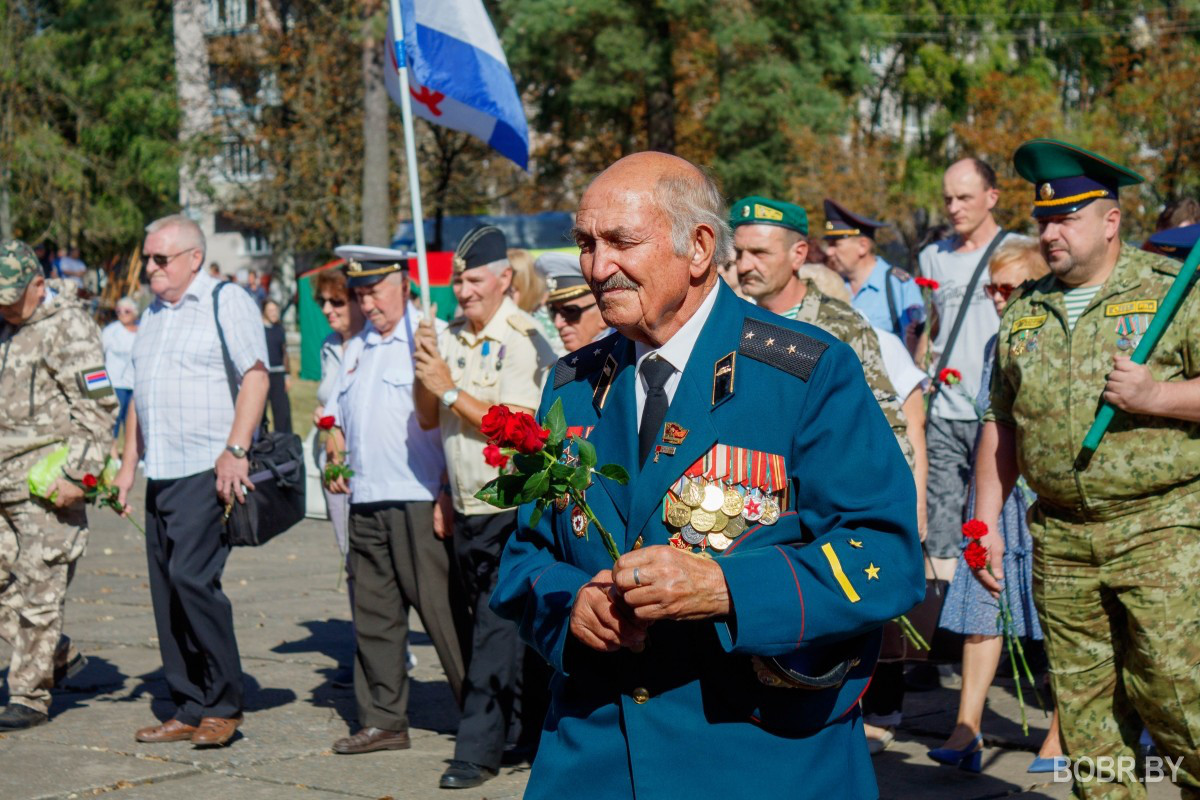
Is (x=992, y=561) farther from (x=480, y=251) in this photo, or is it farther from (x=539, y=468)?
(x=539, y=468)

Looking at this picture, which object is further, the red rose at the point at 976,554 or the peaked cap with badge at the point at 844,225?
the peaked cap with badge at the point at 844,225

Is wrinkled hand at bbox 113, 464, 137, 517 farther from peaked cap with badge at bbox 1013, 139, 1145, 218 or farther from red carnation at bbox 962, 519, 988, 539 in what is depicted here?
peaked cap with badge at bbox 1013, 139, 1145, 218

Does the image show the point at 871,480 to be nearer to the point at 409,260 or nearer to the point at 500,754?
the point at 500,754

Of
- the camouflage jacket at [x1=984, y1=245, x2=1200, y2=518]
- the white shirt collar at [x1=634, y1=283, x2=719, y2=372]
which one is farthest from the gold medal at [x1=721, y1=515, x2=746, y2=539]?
the camouflage jacket at [x1=984, y1=245, x2=1200, y2=518]

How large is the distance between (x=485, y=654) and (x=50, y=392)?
2571 mm

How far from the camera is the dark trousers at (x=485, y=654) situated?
635 centimetres

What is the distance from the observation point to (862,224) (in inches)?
351

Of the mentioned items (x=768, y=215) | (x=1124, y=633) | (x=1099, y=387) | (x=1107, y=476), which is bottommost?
(x=1124, y=633)

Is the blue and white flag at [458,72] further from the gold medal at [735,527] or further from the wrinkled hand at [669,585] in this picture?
the wrinkled hand at [669,585]

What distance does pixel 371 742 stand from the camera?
22.2 feet

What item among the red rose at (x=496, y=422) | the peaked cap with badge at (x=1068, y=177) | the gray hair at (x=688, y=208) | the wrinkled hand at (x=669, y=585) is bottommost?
the wrinkled hand at (x=669, y=585)

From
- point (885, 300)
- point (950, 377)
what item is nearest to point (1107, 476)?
point (950, 377)

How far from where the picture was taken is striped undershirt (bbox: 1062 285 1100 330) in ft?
15.8

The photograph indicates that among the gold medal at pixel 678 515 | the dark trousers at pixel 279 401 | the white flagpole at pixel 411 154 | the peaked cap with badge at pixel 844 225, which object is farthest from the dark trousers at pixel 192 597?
the dark trousers at pixel 279 401
